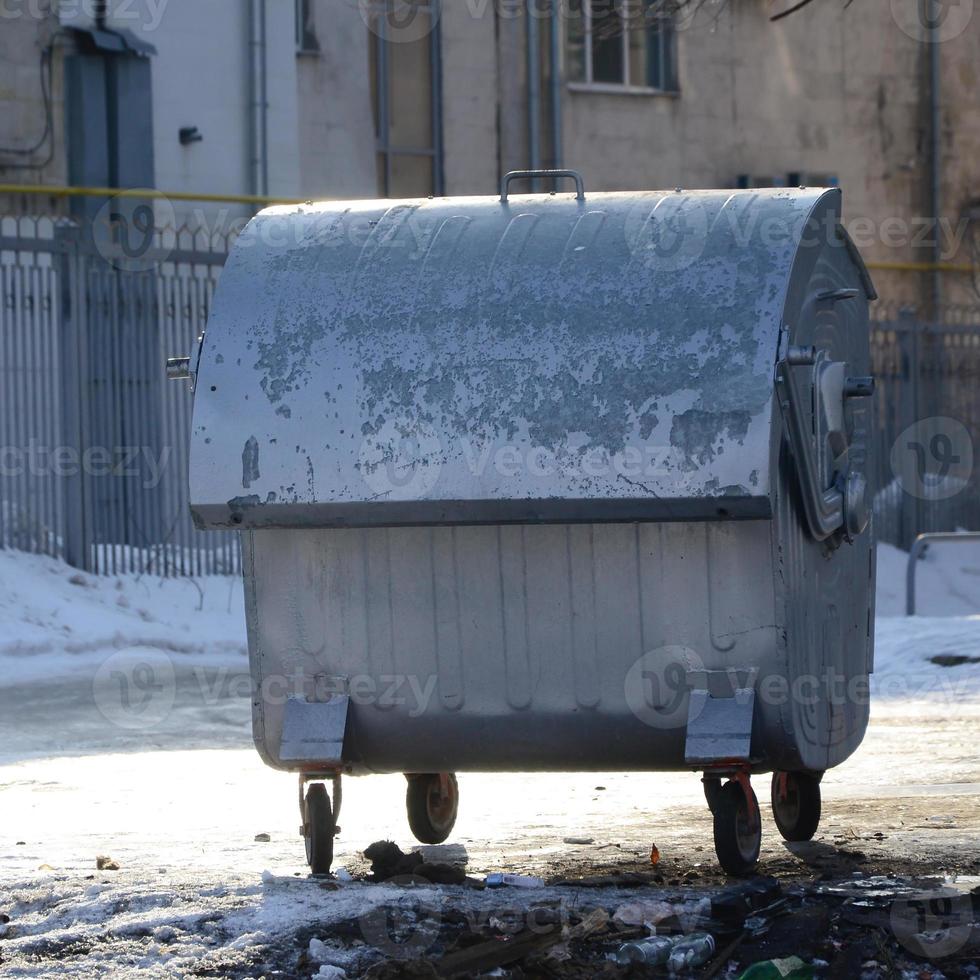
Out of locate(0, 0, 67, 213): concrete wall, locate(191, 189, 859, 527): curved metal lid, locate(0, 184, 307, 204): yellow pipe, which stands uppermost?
locate(0, 0, 67, 213): concrete wall

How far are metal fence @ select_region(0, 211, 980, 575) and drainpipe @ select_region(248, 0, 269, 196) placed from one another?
323 centimetres

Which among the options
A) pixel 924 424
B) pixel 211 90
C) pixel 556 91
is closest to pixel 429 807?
pixel 211 90

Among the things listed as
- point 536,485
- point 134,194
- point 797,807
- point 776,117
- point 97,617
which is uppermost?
point 776,117

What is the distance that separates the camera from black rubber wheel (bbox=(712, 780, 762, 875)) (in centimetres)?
507

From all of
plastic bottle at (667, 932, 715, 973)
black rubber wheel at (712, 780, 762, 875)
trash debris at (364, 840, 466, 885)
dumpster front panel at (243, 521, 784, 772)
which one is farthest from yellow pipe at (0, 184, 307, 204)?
plastic bottle at (667, 932, 715, 973)

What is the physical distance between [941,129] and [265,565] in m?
19.6

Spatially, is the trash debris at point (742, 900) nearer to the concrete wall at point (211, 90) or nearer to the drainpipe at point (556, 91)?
the concrete wall at point (211, 90)

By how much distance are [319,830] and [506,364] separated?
1.35 m

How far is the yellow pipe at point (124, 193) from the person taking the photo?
15.3 metres

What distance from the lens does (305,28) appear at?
1902cm

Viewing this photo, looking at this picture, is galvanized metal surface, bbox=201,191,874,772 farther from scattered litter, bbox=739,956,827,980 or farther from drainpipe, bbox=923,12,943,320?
drainpipe, bbox=923,12,943,320

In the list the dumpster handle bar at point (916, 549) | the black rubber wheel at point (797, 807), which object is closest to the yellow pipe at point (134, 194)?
the dumpster handle bar at point (916, 549)

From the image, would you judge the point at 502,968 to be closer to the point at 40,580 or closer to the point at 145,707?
the point at 145,707

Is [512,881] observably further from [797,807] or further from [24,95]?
[24,95]
